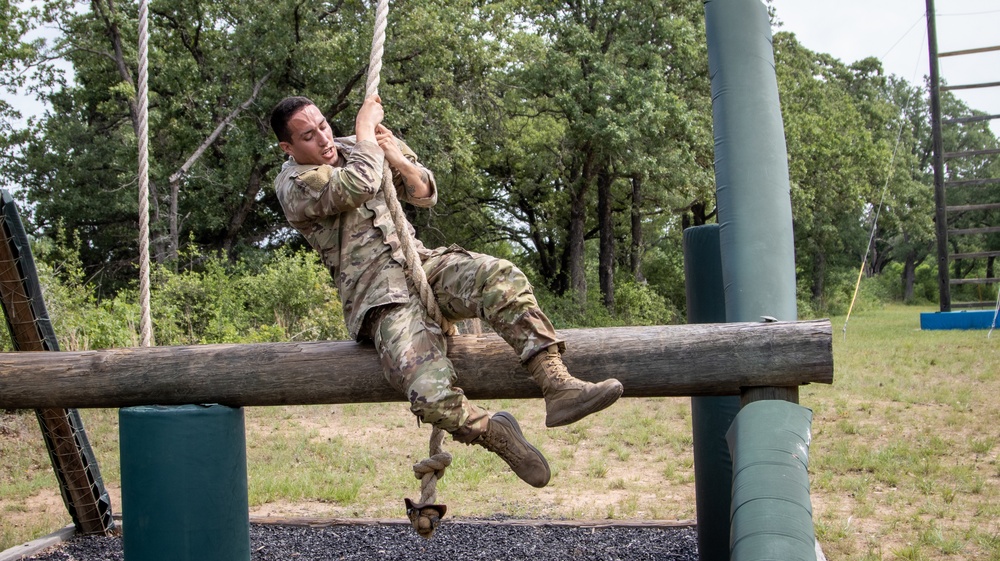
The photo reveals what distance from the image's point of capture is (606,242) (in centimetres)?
2014

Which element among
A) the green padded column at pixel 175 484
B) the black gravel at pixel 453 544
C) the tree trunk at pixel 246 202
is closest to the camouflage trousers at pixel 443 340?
the green padded column at pixel 175 484

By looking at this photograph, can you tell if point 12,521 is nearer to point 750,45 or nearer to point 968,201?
point 750,45

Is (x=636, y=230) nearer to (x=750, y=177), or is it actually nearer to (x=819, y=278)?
(x=819, y=278)

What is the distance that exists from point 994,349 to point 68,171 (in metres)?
17.0

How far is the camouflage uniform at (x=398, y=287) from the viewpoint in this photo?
287cm

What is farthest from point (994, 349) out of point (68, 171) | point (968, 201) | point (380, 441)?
point (968, 201)

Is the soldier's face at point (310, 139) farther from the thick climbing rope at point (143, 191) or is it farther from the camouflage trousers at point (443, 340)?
the thick climbing rope at point (143, 191)

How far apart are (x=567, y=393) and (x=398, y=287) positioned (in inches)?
30.0

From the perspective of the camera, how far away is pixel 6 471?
6777 millimetres

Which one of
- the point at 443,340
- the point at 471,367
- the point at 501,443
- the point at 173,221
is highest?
the point at 173,221

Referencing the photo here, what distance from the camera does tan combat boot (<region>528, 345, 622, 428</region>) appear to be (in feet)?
8.91

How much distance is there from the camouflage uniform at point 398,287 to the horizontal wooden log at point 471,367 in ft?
0.51

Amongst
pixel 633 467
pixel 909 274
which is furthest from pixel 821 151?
pixel 909 274

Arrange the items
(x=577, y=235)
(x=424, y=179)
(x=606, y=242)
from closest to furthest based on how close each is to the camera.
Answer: (x=424, y=179) < (x=577, y=235) < (x=606, y=242)
